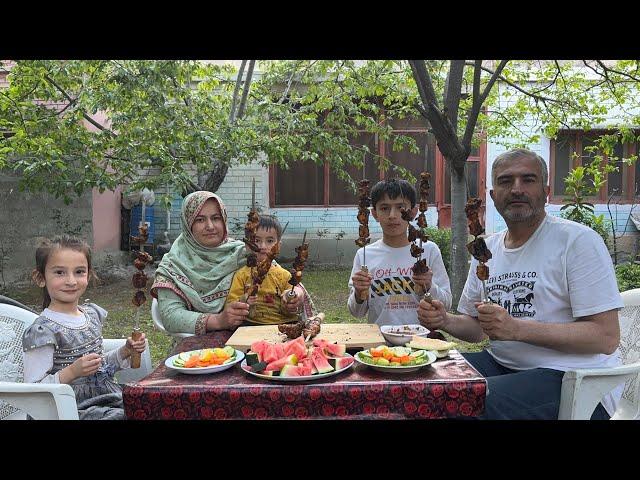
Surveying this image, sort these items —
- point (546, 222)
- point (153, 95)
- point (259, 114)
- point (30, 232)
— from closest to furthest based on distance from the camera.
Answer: point (546, 222) < point (153, 95) < point (259, 114) < point (30, 232)

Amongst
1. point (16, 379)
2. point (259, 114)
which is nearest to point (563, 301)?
point (16, 379)

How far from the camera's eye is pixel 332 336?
124 inches

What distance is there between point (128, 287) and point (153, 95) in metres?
4.69

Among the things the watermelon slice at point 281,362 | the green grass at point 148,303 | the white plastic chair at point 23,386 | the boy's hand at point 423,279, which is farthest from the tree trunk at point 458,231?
the watermelon slice at point 281,362

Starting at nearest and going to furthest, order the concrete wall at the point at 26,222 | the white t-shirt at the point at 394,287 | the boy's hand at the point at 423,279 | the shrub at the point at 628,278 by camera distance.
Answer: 1. the boy's hand at the point at 423,279
2. the white t-shirt at the point at 394,287
3. the shrub at the point at 628,278
4. the concrete wall at the point at 26,222

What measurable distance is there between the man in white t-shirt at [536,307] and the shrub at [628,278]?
5971 millimetres

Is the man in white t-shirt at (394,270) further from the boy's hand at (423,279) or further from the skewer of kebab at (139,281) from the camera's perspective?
the skewer of kebab at (139,281)

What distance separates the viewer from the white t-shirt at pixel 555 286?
116 inches

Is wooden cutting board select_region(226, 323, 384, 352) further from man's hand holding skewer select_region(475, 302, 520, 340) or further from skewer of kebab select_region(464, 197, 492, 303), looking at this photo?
skewer of kebab select_region(464, 197, 492, 303)

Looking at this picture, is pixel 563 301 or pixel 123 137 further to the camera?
pixel 123 137

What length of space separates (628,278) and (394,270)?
6325 millimetres

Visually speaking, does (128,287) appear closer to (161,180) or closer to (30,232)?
(30,232)

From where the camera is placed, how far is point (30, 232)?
34.9ft

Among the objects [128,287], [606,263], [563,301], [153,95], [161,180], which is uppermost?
[153,95]
